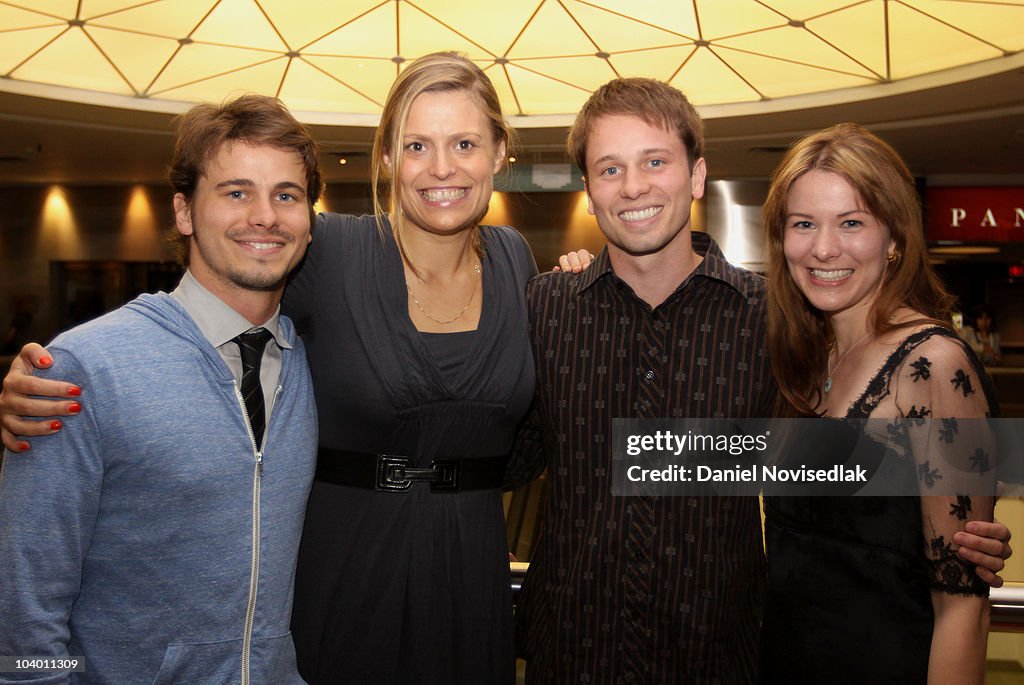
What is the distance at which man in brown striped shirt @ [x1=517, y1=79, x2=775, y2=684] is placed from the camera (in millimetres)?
2514

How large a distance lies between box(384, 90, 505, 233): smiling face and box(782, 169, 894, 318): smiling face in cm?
105

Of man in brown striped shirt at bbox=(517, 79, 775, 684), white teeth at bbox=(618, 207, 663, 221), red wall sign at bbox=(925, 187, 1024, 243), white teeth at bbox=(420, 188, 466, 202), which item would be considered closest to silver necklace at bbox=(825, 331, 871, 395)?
man in brown striped shirt at bbox=(517, 79, 775, 684)

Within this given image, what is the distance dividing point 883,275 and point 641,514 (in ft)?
3.58

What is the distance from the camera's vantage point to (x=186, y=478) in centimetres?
209

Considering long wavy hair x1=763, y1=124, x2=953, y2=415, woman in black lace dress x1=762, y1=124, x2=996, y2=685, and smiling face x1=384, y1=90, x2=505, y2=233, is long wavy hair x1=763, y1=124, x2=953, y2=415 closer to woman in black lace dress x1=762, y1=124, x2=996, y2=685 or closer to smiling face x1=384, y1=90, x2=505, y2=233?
woman in black lace dress x1=762, y1=124, x2=996, y2=685

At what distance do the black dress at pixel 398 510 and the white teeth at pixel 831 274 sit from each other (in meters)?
1.00

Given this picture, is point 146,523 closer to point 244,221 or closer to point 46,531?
point 46,531

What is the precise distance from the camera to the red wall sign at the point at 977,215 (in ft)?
54.9

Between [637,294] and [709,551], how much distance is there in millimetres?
859

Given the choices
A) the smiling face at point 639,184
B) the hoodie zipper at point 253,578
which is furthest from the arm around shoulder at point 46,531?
the smiling face at point 639,184

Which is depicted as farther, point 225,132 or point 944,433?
point 225,132

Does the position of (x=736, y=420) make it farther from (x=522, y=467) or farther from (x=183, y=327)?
(x=183, y=327)

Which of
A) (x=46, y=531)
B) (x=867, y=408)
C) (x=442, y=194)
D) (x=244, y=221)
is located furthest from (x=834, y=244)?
(x=46, y=531)

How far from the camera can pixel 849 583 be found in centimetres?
238
